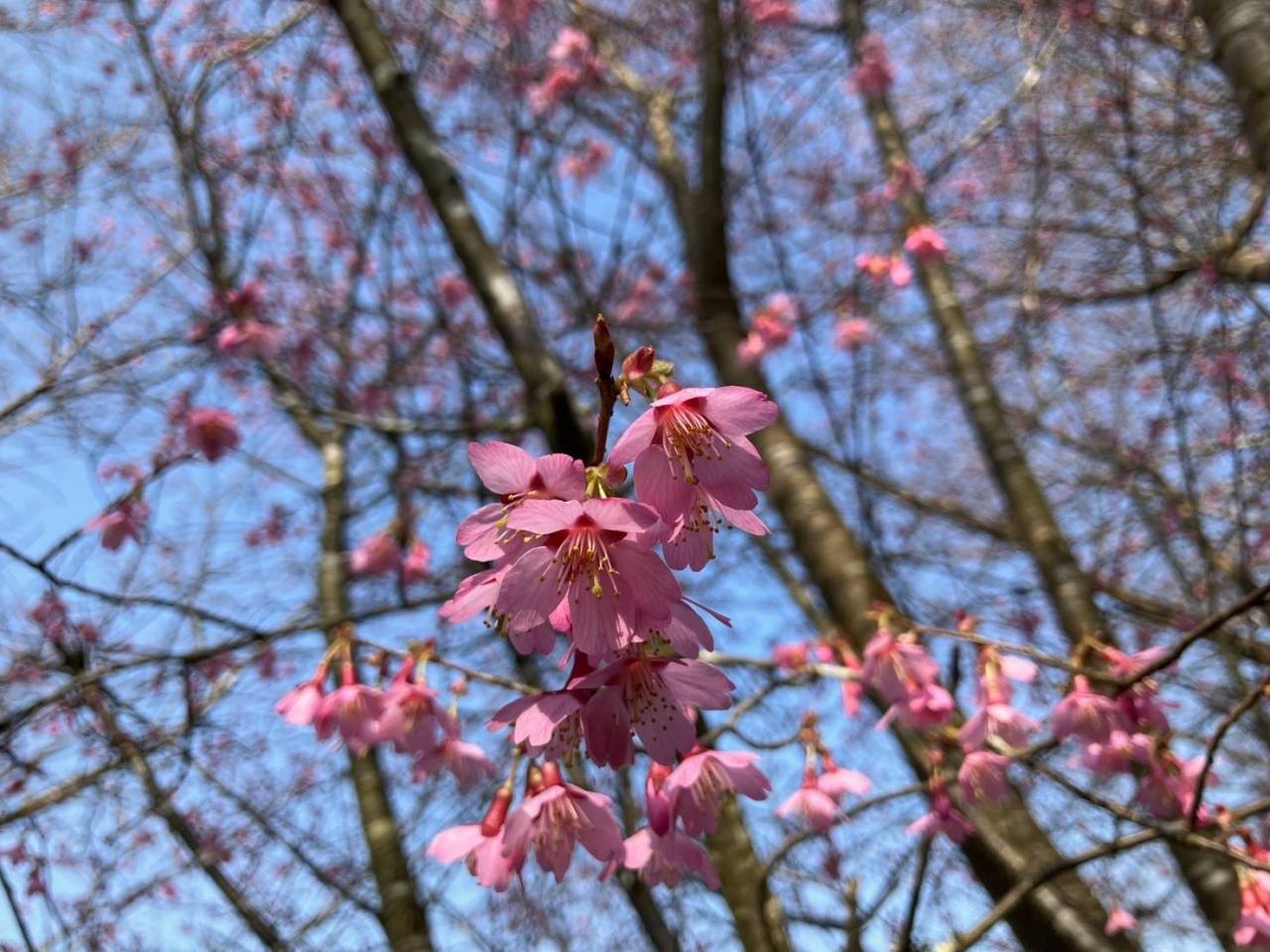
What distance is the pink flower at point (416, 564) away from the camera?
3861mm

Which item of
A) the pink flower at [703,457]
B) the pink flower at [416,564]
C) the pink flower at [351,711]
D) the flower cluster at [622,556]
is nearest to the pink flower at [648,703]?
the flower cluster at [622,556]

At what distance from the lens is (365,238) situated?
5406 millimetres

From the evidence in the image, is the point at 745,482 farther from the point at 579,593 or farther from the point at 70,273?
the point at 70,273

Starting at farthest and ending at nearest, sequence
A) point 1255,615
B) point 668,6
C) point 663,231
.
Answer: point 668,6 < point 663,231 < point 1255,615

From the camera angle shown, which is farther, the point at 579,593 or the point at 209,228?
the point at 209,228

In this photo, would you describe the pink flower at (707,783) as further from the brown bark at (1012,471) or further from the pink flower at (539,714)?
the brown bark at (1012,471)

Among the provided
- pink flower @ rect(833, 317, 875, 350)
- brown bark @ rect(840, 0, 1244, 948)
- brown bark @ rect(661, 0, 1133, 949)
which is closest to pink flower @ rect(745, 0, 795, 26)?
brown bark @ rect(840, 0, 1244, 948)

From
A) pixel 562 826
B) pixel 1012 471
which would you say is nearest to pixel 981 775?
pixel 562 826

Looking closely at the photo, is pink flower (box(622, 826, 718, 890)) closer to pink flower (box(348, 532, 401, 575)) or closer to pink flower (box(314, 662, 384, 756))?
pink flower (box(314, 662, 384, 756))

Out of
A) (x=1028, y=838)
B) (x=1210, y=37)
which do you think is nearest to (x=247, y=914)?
(x=1028, y=838)

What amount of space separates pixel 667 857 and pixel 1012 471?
311 cm

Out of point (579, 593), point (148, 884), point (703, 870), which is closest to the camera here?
point (579, 593)

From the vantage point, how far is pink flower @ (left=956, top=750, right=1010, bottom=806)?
194 cm

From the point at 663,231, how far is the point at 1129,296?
2728mm
